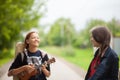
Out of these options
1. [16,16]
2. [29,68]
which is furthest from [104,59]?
[16,16]

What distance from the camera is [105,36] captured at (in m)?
4.16

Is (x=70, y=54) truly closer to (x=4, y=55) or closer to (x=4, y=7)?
(x=4, y=55)

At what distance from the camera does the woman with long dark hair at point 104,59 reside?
411 centimetres

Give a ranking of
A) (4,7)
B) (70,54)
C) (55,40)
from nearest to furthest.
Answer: (4,7)
(70,54)
(55,40)

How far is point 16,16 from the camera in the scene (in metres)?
26.8

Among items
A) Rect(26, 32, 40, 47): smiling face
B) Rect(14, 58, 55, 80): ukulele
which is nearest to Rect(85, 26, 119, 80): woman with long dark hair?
Rect(14, 58, 55, 80): ukulele

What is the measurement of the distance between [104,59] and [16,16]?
75.8ft

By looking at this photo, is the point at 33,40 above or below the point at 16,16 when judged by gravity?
below

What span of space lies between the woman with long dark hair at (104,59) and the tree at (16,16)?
1963cm

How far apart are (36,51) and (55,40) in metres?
88.1

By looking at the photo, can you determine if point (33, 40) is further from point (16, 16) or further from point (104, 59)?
point (16, 16)

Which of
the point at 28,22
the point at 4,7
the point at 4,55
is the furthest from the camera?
the point at 4,55

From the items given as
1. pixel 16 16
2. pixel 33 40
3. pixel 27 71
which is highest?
pixel 16 16

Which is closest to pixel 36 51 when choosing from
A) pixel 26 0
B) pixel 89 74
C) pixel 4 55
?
pixel 89 74
